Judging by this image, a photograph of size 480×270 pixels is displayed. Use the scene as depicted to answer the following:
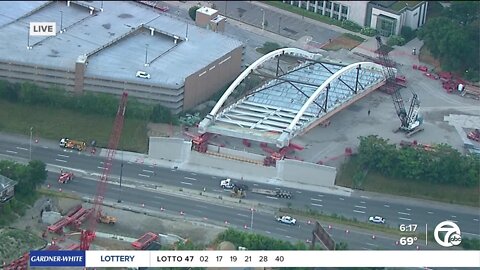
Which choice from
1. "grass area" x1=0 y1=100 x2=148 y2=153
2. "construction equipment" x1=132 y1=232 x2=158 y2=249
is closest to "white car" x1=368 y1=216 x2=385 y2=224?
"construction equipment" x1=132 y1=232 x2=158 y2=249

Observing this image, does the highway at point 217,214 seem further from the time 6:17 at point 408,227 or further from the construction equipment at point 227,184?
the construction equipment at point 227,184

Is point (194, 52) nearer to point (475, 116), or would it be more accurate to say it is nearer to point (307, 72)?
point (307, 72)

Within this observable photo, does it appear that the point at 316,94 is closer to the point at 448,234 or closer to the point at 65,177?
the point at 448,234

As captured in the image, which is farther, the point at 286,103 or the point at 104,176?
the point at 286,103

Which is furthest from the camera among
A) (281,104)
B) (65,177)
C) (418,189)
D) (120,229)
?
(281,104)

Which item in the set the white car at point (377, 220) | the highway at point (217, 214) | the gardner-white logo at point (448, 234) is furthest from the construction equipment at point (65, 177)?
the gardner-white logo at point (448, 234)

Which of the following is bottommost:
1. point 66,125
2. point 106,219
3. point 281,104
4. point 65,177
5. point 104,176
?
point 106,219

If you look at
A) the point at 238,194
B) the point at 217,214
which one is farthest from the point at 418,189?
the point at 217,214
